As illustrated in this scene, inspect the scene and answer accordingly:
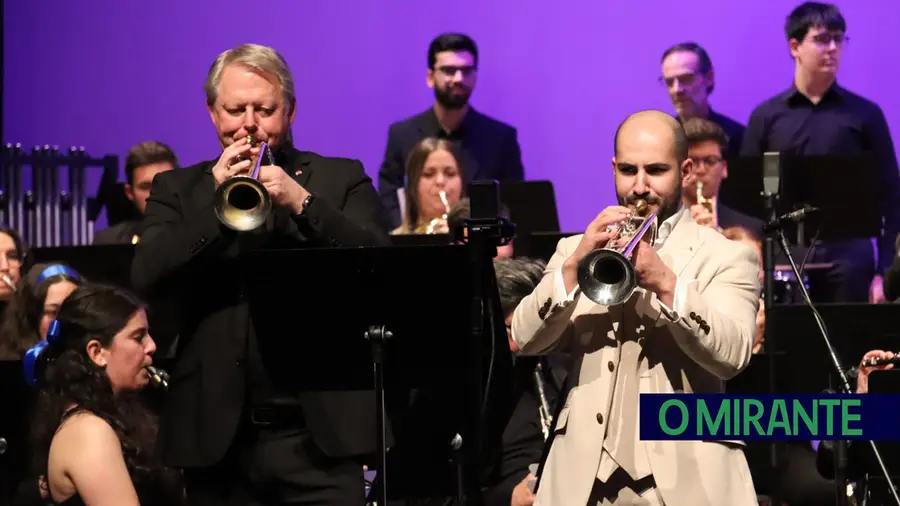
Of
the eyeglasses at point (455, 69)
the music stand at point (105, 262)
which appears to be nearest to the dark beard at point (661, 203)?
the music stand at point (105, 262)

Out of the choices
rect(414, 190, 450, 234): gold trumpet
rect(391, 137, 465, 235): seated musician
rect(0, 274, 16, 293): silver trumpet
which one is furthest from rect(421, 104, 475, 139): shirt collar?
rect(0, 274, 16, 293): silver trumpet

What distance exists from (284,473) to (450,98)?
490 centimetres

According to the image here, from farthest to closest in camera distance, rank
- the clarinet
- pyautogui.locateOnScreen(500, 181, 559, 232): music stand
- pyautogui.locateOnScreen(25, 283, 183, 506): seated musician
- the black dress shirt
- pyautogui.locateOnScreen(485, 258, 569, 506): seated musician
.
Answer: the black dress shirt, pyautogui.locateOnScreen(500, 181, 559, 232): music stand, the clarinet, pyautogui.locateOnScreen(485, 258, 569, 506): seated musician, pyautogui.locateOnScreen(25, 283, 183, 506): seated musician

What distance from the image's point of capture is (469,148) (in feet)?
26.2

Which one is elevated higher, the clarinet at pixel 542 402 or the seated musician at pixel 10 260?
the seated musician at pixel 10 260

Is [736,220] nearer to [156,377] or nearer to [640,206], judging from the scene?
[156,377]

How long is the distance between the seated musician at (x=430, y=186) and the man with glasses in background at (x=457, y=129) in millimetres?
593

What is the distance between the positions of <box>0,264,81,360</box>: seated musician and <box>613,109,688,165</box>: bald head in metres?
2.87

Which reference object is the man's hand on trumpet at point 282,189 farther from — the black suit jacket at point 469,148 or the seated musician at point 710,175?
the black suit jacket at point 469,148

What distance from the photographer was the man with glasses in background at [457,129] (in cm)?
795

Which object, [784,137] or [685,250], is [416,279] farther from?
[784,137]

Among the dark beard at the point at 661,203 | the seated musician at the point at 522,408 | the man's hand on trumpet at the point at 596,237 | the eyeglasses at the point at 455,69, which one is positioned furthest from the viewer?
the eyeglasses at the point at 455,69

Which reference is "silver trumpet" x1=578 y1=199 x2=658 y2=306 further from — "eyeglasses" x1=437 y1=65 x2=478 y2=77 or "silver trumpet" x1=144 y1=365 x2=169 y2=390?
A: "eyeglasses" x1=437 y1=65 x2=478 y2=77

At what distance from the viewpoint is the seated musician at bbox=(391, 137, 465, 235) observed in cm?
722
